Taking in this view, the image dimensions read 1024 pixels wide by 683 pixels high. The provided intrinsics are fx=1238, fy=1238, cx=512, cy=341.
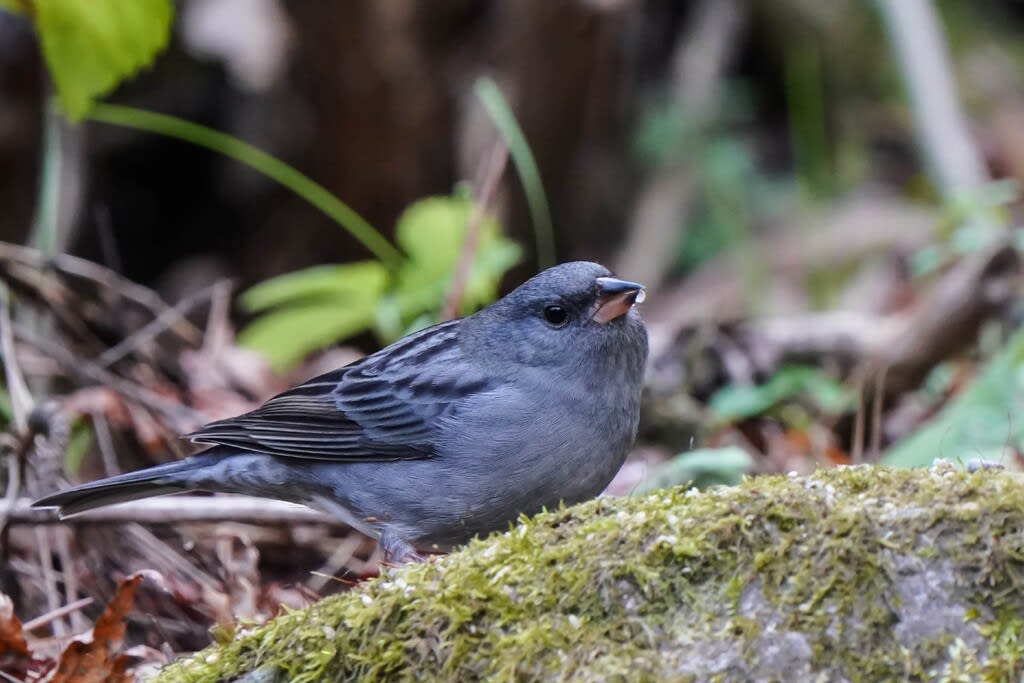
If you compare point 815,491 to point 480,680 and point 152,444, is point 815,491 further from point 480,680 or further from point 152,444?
point 152,444

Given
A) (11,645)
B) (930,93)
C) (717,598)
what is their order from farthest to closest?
(930,93) → (11,645) → (717,598)

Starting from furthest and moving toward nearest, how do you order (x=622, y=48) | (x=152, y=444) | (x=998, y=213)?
(x=622, y=48), (x=998, y=213), (x=152, y=444)

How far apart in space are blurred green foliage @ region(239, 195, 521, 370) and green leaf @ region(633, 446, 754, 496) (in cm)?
139

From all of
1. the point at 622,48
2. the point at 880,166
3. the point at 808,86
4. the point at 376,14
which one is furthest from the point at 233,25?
the point at 880,166

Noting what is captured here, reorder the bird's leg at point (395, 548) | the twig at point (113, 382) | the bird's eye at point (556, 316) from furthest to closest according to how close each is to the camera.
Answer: the twig at point (113, 382), the bird's eye at point (556, 316), the bird's leg at point (395, 548)

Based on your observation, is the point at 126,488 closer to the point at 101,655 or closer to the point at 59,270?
the point at 101,655

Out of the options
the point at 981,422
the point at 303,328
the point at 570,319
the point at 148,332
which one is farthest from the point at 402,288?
the point at 981,422

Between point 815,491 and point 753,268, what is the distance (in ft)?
20.3

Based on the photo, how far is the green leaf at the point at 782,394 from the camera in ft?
18.3

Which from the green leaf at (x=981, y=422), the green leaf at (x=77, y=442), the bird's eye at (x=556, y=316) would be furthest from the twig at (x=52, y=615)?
the green leaf at (x=981, y=422)

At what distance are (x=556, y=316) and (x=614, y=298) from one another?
249 millimetres

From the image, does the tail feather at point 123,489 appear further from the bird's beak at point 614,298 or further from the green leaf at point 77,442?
the bird's beak at point 614,298

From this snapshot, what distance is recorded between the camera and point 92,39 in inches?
170

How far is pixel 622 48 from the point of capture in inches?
361
